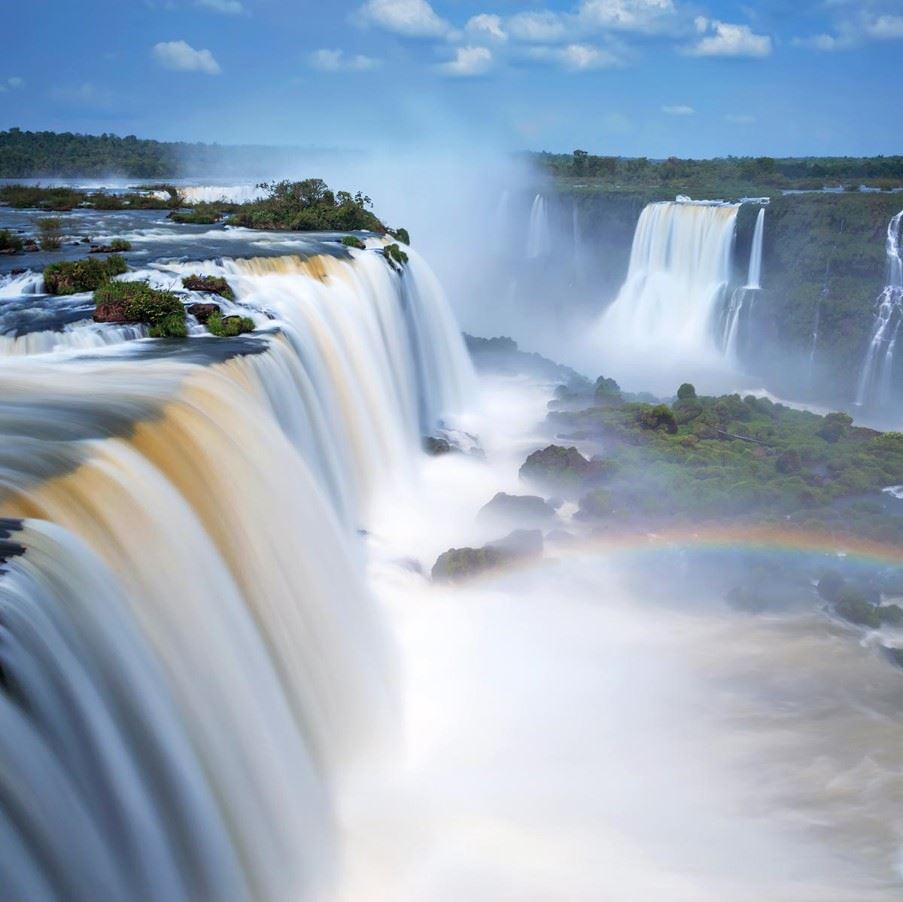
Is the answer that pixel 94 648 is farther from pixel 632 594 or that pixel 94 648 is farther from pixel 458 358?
pixel 458 358

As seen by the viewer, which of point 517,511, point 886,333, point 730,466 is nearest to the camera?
point 517,511

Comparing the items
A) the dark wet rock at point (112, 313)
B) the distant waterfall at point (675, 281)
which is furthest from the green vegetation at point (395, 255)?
the distant waterfall at point (675, 281)

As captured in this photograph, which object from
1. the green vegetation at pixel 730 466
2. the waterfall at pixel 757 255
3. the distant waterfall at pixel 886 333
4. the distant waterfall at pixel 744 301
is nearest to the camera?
the green vegetation at pixel 730 466

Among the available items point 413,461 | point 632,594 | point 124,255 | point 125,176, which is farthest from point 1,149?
point 632,594

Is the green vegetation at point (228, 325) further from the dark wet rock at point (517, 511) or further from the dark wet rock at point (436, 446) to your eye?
the dark wet rock at point (436, 446)

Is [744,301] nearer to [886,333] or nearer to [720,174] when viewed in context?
[886,333]

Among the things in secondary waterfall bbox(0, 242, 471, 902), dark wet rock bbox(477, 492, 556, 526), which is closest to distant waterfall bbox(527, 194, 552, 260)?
dark wet rock bbox(477, 492, 556, 526)

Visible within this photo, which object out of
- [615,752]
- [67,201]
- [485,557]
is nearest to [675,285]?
[67,201]

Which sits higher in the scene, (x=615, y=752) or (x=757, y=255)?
(x=757, y=255)
